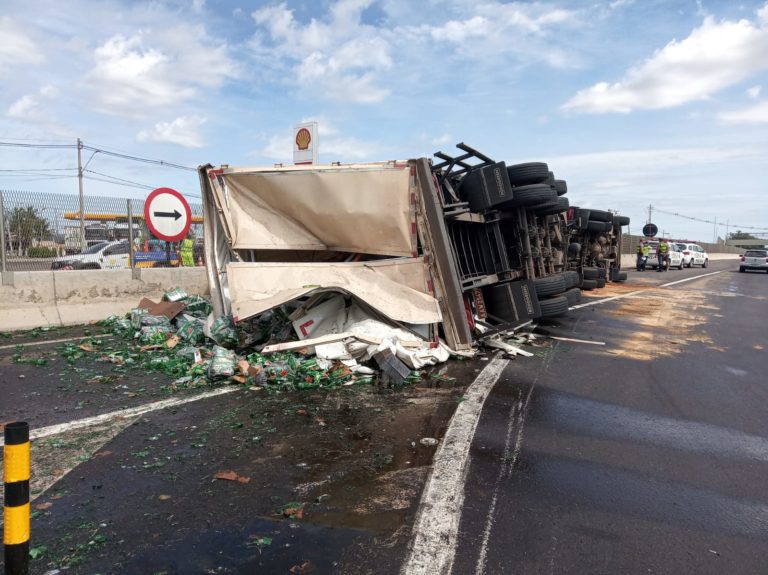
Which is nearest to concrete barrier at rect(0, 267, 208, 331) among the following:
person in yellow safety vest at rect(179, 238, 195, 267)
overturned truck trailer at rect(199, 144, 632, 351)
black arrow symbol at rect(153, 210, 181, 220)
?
person in yellow safety vest at rect(179, 238, 195, 267)

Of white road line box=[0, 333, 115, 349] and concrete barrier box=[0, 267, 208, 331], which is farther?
concrete barrier box=[0, 267, 208, 331]

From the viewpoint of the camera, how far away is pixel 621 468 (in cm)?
391

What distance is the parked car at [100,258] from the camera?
10.3 metres

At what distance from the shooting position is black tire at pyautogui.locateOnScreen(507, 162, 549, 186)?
339 inches

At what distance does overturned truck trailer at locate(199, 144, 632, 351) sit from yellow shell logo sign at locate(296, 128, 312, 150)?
7.10 ft

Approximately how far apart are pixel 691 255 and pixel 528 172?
38948 millimetres

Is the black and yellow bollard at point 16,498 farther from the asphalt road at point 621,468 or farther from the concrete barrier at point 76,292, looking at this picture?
the concrete barrier at point 76,292

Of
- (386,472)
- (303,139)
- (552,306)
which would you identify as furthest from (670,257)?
(386,472)

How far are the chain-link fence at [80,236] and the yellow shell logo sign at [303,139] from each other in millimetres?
2319

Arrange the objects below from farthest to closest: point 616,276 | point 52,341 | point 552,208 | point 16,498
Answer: point 616,276, point 552,208, point 52,341, point 16,498

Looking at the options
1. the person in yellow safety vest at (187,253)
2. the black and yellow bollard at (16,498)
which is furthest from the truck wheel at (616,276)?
the black and yellow bollard at (16,498)

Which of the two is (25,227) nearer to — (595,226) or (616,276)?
(595,226)

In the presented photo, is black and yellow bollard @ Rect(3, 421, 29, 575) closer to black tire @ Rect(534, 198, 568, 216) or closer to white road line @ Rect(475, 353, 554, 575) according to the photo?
white road line @ Rect(475, 353, 554, 575)

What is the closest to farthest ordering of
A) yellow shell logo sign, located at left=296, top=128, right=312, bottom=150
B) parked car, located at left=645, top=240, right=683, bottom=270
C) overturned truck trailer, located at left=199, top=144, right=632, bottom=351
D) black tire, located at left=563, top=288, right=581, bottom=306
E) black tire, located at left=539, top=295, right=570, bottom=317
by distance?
overturned truck trailer, located at left=199, top=144, right=632, bottom=351 < black tire, located at left=539, top=295, right=570, bottom=317 < yellow shell logo sign, located at left=296, top=128, right=312, bottom=150 < black tire, located at left=563, top=288, right=581, bottom=306 < parked car, located at left=645, top=240, right=683, bottom=270
